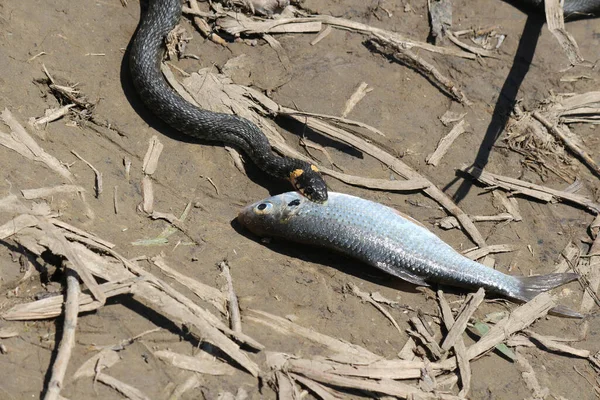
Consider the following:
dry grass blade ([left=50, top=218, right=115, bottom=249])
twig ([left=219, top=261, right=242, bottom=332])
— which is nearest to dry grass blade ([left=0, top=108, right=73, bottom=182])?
dry grass blade ([left=50, top=218, right=115, bottom=249])

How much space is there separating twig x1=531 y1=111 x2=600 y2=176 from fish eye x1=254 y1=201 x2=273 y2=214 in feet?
12.5

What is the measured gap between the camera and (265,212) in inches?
245

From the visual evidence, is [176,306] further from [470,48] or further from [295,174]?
[470,48]

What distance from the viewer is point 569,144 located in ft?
25.8

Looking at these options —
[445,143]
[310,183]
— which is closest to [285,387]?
[310,183]

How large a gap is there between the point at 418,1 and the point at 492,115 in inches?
73.2

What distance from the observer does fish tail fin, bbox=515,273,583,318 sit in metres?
6.26

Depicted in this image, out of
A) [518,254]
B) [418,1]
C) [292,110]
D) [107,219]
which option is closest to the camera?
[107,219]

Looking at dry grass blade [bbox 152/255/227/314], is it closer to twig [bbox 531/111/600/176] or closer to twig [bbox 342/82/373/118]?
twig [bbox 342/82/373/118]

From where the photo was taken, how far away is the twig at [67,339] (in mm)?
4484

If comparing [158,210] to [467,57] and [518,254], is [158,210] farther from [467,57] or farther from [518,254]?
[467,57]

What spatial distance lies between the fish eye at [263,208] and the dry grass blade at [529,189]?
2.47 m

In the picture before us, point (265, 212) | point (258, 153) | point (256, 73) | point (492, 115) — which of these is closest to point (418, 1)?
point (492, 115)

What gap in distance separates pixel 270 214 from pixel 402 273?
138 centimetres
